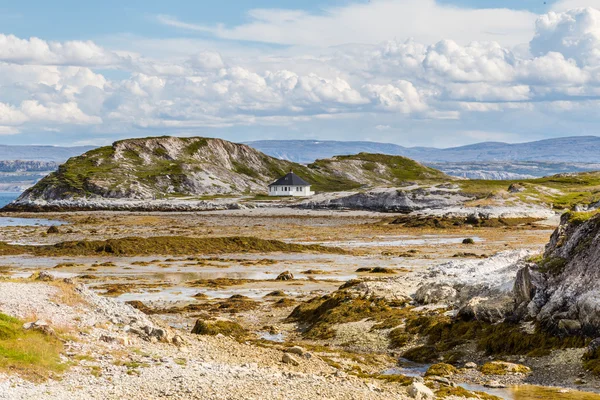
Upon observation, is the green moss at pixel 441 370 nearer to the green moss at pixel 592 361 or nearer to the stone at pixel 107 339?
the green moss at pixel 592 361

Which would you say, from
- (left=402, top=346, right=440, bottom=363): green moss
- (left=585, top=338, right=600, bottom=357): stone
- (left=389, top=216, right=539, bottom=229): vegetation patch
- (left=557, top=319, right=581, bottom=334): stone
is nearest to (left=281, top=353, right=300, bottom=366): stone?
(left=402, top=346, right=440, bottom=363): green moss

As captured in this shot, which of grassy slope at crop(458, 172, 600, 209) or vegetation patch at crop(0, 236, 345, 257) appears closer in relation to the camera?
vegetation patch at crop(0, 236, 345, 257)

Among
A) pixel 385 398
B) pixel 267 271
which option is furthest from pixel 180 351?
pixel 267 271

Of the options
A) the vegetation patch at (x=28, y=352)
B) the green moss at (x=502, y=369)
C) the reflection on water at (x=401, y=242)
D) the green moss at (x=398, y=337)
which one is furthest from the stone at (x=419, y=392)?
the reflection on water at (x=401, y=242)

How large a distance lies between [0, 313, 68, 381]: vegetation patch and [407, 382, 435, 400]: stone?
369 inches

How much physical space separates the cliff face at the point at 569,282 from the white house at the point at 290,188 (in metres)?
144

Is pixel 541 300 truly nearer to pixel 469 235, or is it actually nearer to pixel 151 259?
pixel 151 259

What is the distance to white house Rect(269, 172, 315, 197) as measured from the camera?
570ft

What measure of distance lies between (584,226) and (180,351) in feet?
53.1

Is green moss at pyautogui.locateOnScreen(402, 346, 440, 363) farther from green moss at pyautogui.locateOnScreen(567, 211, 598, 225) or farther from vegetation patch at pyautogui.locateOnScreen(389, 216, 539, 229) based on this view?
vegetation patch at pyautogui.locateOnScreen(389, 216, 539, 229)

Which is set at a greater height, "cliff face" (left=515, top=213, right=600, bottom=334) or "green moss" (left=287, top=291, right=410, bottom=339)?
"cliff face" (left=515, top=213, right=600, bottom=334)

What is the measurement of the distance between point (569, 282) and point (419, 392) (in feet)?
30.6

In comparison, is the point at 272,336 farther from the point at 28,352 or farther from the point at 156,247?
the point at 156,247

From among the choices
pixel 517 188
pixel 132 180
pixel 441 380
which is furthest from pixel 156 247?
pixel 132 180
